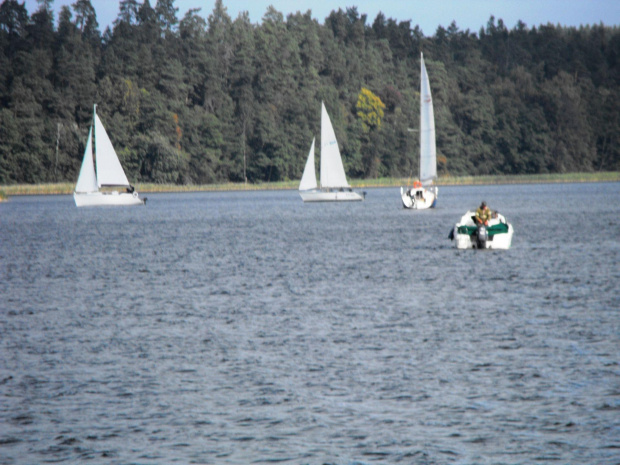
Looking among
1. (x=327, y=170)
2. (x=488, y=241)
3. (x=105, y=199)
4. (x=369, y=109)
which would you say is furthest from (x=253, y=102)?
(x=488, y=241)

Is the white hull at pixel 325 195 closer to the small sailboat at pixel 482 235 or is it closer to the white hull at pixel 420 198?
the white hull at pixel 420 198

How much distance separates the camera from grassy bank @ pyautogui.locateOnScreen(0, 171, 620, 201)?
124 meters

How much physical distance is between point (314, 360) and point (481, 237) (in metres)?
24.6

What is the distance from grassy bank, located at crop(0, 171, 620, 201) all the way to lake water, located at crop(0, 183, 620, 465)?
3293 inches

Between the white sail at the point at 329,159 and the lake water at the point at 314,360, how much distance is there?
44196 mm

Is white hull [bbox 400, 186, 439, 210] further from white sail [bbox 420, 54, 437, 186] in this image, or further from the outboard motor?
the outboard motor

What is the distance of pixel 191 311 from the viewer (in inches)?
1011

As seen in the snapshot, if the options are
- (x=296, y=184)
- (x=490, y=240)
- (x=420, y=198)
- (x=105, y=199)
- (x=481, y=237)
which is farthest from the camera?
(x=296, y=184)

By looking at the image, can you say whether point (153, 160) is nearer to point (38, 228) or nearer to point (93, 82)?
point (93, 82)

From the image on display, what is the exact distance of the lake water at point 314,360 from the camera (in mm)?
13250

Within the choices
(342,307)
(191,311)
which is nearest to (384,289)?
(342,307)

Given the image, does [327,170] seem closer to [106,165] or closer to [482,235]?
[106,165]

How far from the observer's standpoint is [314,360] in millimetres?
18578

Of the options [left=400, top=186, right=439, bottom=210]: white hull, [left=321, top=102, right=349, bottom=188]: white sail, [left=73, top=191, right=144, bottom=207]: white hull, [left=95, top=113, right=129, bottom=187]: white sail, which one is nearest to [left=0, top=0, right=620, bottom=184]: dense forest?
[left=73, top=191, right=144, bottom=207]: white hull
